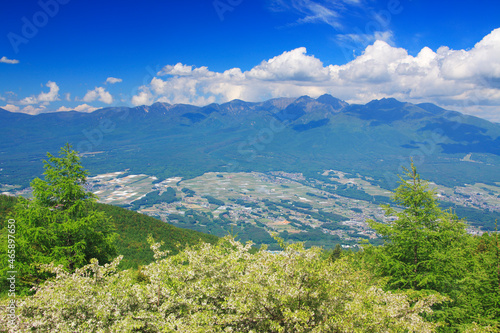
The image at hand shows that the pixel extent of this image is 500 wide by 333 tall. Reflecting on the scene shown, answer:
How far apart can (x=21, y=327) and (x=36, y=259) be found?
8.33 meters

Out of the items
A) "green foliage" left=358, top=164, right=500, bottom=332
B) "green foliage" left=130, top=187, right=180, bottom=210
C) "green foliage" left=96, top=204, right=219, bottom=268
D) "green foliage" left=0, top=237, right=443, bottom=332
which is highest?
"green foliage" left=0, top=237, right=443, bottom=332

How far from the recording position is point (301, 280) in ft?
27.3

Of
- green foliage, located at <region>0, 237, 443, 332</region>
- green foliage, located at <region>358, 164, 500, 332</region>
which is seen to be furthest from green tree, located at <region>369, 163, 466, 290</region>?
green foliage, located at <region>0, 237, 443, 332</region>

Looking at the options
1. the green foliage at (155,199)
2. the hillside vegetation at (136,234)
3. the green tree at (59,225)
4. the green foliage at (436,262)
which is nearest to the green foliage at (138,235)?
the hillside vegetation at (136,234)

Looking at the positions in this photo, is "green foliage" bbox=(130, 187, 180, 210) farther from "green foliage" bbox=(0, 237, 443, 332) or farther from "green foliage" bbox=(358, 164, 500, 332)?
"green foliage" bbox=(0, 237, 443, 332)

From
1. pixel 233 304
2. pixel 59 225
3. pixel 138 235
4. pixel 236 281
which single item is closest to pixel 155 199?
pixel 138 235

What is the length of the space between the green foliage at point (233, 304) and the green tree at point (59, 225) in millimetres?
6581

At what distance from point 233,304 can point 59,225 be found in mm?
12082

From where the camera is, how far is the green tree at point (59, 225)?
14664mm

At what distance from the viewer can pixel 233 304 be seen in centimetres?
773

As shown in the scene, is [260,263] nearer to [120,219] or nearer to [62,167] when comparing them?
[62,167]

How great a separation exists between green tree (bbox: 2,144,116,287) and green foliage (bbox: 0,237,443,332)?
658 centimetres

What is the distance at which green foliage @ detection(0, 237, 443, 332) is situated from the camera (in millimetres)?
7457

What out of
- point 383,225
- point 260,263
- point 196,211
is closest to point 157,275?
point 260,263
